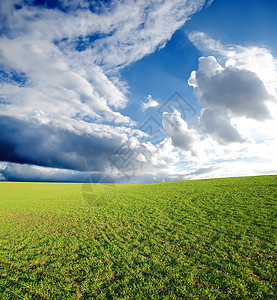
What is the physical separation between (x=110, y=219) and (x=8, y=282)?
35.2 ft

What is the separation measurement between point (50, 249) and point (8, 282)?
3468 millimetres

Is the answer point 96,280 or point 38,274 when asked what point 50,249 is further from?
point 96,280

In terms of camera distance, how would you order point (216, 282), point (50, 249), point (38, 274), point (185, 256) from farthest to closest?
1. point (50, 249)
2. point (185, 256)
3. point (38, 274)
4. point (216, 282)

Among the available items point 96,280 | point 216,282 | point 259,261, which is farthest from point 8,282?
point 259,261

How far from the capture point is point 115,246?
1159 cm

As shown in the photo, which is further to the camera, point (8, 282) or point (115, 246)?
point (115, 246)

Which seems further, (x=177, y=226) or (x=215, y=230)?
(x=177, y=226)

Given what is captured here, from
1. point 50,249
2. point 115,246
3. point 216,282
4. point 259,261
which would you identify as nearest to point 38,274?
point 50,249

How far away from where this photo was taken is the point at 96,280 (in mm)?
7926

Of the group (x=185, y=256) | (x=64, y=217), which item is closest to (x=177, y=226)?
(x=185, y=256)

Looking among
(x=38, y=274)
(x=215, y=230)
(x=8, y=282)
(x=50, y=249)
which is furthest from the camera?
(x=215, y=230)

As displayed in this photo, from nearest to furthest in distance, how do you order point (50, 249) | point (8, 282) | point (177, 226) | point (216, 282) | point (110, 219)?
1. point (216, 282)
2. point (8, 282)
3. point (50, 249)
4. point (177, 226)
5. point (110, 219)

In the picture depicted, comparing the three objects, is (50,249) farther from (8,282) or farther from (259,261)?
(259,261)

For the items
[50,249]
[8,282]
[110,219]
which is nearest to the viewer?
[8,282]
